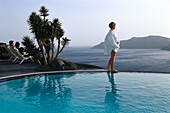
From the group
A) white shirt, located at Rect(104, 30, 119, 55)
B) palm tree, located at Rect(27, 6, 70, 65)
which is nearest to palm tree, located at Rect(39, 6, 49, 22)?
palm tree, located at Rect(27, 6, 70, 65)

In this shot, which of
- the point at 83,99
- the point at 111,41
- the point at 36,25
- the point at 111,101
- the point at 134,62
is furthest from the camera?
the point at 134,62

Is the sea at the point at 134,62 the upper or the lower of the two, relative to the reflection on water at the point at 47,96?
lower

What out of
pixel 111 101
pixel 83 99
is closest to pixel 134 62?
pixel 111 101

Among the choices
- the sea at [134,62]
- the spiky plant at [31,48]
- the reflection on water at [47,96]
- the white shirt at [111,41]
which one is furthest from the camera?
the sea at [134,62]

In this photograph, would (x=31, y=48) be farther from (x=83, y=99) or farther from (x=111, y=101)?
(x=111, y=101)

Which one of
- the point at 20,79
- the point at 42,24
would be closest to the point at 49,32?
the point at 42,24

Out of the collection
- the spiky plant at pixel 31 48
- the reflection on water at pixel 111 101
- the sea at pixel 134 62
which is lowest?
the sea at pixel 134 62

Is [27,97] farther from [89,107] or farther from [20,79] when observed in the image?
[20,79]

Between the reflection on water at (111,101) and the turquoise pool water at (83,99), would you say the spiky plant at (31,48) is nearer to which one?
the turquoise pool water at (83,99)

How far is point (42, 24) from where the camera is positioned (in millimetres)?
11883

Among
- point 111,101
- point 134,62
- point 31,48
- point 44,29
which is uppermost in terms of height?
point 44,29

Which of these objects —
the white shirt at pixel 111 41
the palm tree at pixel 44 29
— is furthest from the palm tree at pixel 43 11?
the white shirt at pixel 111 41

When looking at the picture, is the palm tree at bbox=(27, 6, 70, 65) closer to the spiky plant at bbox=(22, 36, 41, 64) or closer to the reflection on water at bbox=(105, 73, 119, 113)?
the spiky plant at bbox=(22, 36, 41, 64)

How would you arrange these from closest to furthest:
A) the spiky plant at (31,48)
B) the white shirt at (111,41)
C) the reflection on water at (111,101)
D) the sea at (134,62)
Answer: the reflection on water at (111,101) → the white shirt at (111,41) → the spiky plant at (31,48) → the sea at (134,62)
